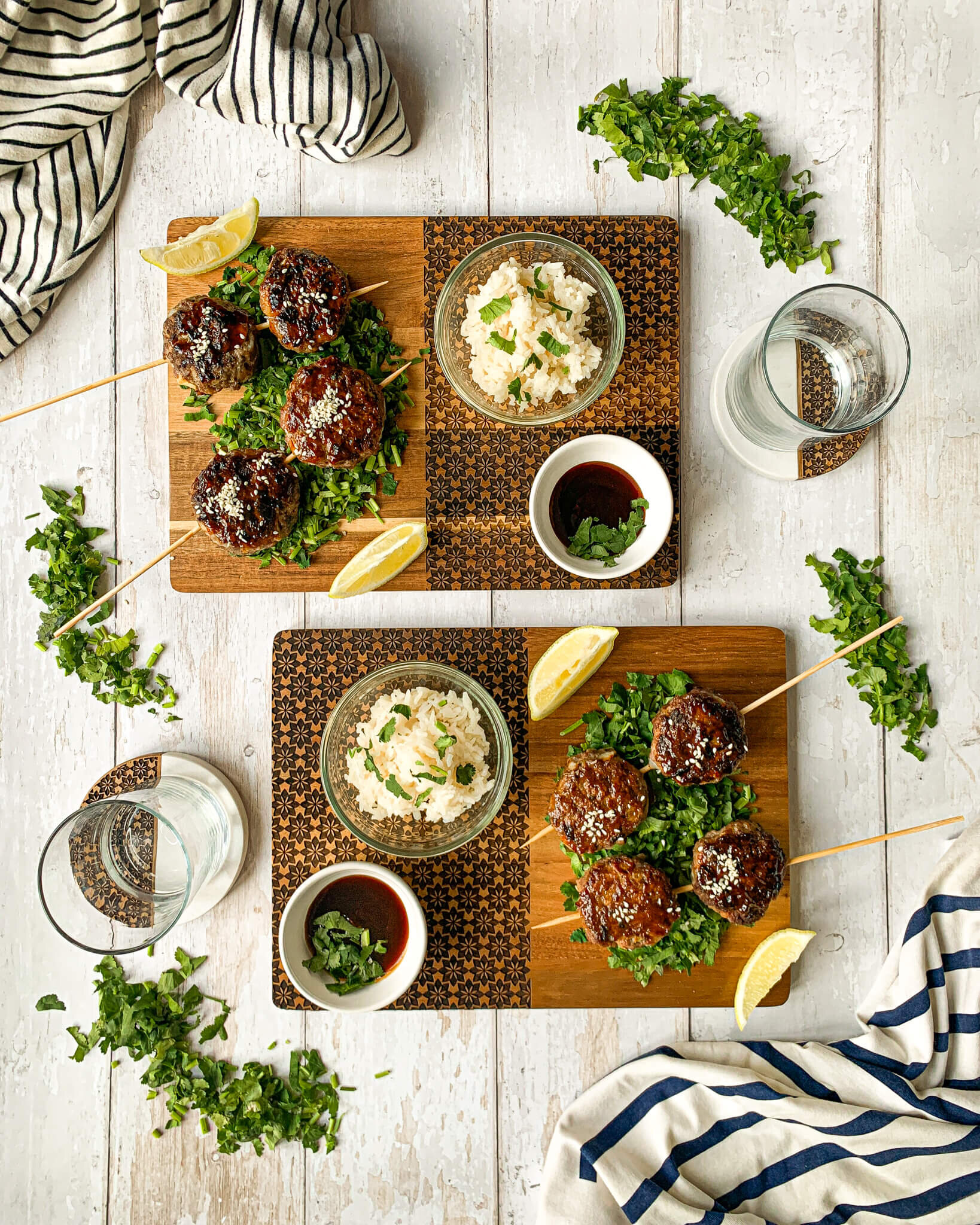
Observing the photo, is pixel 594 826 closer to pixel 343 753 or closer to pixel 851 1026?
pixel 343 753

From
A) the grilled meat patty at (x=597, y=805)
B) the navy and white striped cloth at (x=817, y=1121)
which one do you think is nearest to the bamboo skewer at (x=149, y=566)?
the grilled meat patty at (x=597, y=805)

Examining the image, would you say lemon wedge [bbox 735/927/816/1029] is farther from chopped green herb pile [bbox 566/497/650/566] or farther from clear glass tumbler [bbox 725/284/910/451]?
clear glass tumbler [bbox 725/284/910/451]

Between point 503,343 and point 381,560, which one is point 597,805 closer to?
point 381,560

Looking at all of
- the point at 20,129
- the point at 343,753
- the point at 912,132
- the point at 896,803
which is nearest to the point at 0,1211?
the point at 343,753

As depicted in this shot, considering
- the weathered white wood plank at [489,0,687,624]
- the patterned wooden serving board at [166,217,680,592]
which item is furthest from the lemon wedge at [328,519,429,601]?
the weathered white wood plank at [489,0,687,624]

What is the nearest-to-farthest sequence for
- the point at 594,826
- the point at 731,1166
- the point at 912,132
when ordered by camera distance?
the point at 594,826 < the point at 731,1166 < the point at 912,132

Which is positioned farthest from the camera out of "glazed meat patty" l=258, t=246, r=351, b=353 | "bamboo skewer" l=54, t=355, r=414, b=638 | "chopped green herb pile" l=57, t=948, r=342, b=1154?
"chopped green herb pile" l=57, t=948, r=342, b=1154
